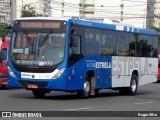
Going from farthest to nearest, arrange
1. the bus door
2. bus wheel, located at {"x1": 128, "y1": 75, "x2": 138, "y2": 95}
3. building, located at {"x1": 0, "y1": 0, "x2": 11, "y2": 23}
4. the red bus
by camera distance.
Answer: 1. building, located at {"x1": 0, "y1": 0, "x2": 11, "y2": 23}
2. the bus door
3. the red bus
4. bus wheel, located at {"x1": 128, "y1": 75, "x2": 138, "y2": 95}

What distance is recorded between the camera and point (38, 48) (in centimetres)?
1947

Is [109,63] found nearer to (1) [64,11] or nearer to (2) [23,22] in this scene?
(2) [23,22]

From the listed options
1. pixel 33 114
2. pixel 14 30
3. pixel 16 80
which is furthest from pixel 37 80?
pixel 33 114

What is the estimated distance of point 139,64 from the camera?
2536 cm

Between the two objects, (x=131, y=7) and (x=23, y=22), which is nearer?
(x=23, y=22)

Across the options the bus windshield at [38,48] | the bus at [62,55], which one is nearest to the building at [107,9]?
the bus at [62,55]

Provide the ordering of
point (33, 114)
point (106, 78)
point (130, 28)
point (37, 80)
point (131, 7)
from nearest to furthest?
point (33, 114), point (37, 80), point (106, 78), point (130, 28), point (131, 7)

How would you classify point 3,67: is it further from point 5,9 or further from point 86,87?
point 5,9

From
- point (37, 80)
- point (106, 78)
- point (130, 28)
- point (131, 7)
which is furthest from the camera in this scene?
point (131, 7)

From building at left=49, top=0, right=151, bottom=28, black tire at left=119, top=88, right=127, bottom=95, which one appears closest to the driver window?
black tire at left=119, top=88, right=127, bottom=95

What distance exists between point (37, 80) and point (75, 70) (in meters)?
1.52

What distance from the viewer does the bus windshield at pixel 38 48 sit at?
63.4 ft

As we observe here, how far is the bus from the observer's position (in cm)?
1925

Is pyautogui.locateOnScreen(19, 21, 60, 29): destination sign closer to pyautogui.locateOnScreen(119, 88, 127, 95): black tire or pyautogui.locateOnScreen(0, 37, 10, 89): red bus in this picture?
pyautogui.locateOnScreen(0, 37, 10, 89): red bus
